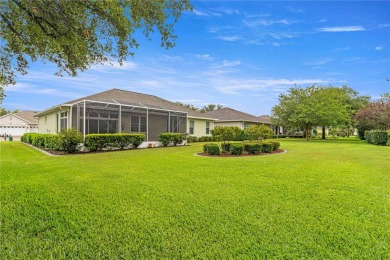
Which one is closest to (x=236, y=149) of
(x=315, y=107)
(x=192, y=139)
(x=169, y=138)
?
(x=169, y=138)

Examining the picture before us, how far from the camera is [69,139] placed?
12016 mm

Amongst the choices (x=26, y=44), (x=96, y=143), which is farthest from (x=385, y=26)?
(x=96, y=143)

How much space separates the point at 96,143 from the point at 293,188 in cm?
1125

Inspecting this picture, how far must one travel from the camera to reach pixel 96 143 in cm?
1310

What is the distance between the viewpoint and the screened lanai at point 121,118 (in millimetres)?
14857

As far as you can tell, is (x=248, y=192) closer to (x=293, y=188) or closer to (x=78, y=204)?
Result: (x=293, y=188)

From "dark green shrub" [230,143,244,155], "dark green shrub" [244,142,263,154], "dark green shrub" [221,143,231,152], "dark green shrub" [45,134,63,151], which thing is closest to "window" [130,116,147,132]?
"dark green shrub" [45,134,63,151]

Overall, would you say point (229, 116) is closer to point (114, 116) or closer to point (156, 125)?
point (156, 125)

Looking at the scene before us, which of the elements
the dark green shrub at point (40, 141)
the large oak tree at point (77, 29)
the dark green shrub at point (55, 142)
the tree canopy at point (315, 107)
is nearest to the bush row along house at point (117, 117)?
the dark green shrub at point (55, 142)

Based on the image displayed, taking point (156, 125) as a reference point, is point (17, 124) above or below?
above

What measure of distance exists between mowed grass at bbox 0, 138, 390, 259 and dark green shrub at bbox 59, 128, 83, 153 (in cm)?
589

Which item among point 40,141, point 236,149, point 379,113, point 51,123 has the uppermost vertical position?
point 379,113

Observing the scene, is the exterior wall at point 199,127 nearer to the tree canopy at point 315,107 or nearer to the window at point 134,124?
the window at point 134,124

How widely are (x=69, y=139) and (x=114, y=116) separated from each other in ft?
17.9
